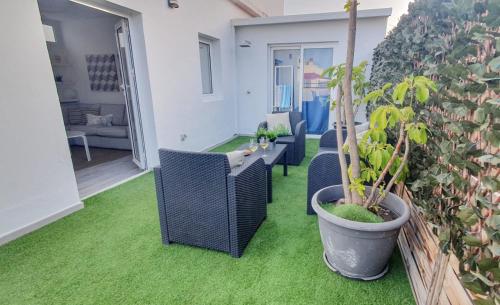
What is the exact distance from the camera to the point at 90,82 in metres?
5.84

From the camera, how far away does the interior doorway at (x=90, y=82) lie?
4820mm

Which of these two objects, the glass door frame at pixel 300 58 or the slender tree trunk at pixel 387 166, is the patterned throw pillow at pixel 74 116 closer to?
the glass door frame at pixel 300 58

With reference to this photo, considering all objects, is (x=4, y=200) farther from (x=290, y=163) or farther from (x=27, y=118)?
(x=290, y=163)

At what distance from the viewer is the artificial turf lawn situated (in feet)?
5.31

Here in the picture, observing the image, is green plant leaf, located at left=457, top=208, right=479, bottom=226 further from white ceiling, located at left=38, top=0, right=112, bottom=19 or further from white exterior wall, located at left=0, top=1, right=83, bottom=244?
white ceiling, located at left=38, top=0, right=112, bottom=19

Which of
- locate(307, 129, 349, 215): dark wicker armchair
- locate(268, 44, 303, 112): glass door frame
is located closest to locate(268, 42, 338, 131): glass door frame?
locate(268, 44, 303, 112): glass door frame

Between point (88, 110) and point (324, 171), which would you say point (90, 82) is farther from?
point (324, 171)


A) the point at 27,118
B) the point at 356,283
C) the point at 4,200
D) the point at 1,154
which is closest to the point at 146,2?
the point at 27,118

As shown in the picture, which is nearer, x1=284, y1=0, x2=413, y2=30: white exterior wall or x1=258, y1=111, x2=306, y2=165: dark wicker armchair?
x1=258, y1=111, x2=306, y2=165: dark wicker armchair

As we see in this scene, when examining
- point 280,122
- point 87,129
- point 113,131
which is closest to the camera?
point 280,122

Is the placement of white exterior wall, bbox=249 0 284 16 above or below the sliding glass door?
above

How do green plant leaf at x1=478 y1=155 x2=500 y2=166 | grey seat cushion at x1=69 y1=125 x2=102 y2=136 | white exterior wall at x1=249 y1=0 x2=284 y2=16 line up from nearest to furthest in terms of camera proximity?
green plant leaf at x1=478 y1=155 x2=500 y2=166 → grey seat cushion at x1=69 y1=125 x2=102 y2=136 → white exterior wall at x1=249 y1=0 x2=284 y2=16

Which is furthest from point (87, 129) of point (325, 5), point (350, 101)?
point (325, 5)

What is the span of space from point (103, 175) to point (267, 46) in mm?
4187
